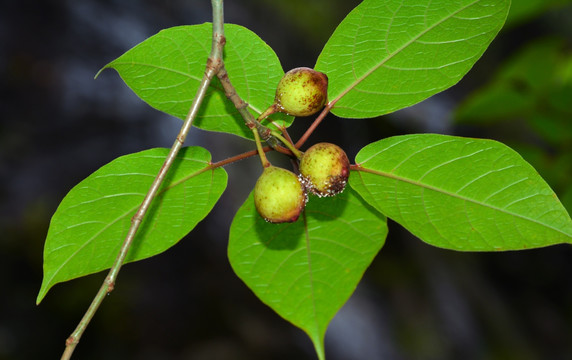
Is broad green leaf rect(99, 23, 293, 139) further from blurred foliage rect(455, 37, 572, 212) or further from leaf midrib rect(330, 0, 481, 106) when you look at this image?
blurred foliage rect(455, 37, 572, 212)

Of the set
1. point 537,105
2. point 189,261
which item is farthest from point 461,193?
point 189,261

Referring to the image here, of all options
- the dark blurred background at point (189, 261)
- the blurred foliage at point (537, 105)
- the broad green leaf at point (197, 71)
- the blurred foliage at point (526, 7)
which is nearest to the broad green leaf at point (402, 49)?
the broad green leaf at point (197, 71)

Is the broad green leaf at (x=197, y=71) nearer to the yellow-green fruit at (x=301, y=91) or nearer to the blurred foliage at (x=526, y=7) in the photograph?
the yellow-green fruit at (x=301, y=91)

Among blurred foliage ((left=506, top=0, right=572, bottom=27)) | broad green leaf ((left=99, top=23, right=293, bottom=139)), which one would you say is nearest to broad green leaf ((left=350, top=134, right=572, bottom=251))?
broad green leaf ((left=99, top=23, right=293, bottom=139))

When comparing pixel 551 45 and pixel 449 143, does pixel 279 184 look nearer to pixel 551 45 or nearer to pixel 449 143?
pixel 449 143

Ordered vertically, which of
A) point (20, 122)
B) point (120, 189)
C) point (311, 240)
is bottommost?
point (20, 122)

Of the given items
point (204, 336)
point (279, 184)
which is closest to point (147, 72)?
point (279, 184)

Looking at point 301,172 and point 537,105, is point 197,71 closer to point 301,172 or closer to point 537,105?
point 301,172
